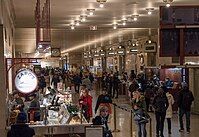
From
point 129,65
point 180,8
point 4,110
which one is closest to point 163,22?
point 180,8

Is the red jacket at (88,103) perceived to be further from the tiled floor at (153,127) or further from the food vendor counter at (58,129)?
the food vendor counter at (58,129)

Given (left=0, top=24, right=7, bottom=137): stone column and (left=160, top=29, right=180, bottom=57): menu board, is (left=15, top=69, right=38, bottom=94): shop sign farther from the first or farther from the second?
(left=160, top=29, right=180, bottom=57): menu board

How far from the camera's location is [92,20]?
2695cm

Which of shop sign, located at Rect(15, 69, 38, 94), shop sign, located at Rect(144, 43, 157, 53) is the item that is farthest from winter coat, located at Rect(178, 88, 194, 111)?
shop sign, located at Rect(144, 43, 157, 53)

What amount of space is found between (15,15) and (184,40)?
1497 cm

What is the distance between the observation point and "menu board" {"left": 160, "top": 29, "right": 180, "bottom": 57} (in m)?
10.7

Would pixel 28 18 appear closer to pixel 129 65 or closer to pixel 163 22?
pixel 163 22

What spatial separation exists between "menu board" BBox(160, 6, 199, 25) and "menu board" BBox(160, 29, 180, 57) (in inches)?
8.0

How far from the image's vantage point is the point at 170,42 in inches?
423

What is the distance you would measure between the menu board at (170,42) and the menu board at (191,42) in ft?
0.63

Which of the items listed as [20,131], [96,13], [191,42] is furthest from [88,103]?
[191,42]

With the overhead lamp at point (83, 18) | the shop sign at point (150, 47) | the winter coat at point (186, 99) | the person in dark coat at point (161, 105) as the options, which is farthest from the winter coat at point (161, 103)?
the shop sign at point (150, 47)

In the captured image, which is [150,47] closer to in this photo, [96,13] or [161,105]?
[96,13]

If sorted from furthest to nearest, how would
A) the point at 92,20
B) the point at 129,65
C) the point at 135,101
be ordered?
the point at 129,65 → the point at 92,20 → the point at 135,101
